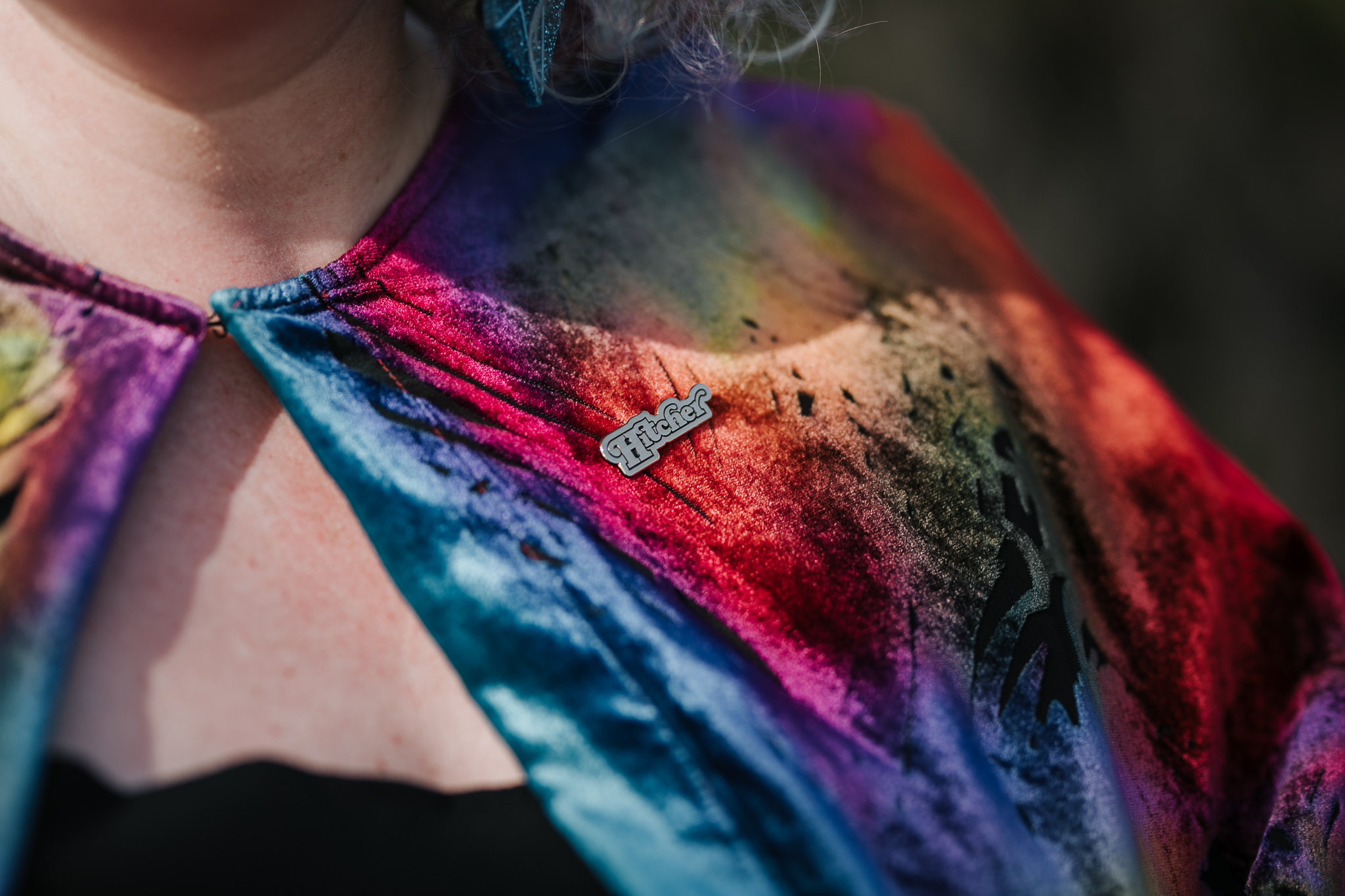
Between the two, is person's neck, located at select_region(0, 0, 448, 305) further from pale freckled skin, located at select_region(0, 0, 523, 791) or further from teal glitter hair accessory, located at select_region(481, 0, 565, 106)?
teal glitter hair accessory, located at select_region(481, 0, 565, 106)

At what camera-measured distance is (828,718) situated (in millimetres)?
598

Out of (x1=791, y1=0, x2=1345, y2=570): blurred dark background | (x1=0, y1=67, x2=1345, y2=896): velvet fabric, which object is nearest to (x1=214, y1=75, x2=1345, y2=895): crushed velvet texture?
(x1=0, y1=67, x2=1345, y2=896): velvet fabric

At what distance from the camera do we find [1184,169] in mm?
2012

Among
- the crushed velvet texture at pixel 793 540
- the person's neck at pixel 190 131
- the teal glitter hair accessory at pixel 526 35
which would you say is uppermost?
the person's neck at pixel 190 131

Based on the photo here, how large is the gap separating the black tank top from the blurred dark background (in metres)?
1.85

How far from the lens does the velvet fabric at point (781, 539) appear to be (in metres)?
0.55

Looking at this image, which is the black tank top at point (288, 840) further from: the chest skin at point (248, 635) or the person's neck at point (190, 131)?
the person's neck at point (190, 131)

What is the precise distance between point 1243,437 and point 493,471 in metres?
2.22

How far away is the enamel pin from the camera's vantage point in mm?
654

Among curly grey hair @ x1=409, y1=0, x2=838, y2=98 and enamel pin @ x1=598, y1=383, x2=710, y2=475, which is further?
curly grey hair @ x1=409, y1=0, x2=838, y2=98

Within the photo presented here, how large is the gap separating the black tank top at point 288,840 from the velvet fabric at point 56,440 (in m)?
0.03

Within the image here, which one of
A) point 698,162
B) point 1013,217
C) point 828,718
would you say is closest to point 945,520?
point 828,718

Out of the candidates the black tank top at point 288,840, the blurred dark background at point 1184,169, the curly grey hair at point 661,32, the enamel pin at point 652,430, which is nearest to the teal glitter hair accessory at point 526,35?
the curly grey hair at point 661,32

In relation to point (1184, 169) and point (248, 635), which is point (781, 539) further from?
point (1184, 169)
